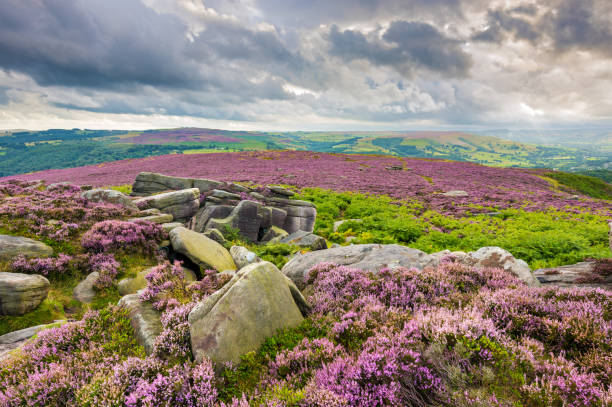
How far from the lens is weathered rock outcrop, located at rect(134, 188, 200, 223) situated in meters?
16.6

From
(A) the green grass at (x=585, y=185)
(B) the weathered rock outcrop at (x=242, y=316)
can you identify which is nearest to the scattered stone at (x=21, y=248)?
(B) the weathered rock outcrop at (x=242, y=316)

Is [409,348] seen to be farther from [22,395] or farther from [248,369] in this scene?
[22,395]

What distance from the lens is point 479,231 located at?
19.4 metres

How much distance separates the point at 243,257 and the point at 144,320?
17.1 feet

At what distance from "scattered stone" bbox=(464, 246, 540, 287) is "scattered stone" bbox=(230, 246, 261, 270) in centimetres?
792

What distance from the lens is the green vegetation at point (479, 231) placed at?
1377cm

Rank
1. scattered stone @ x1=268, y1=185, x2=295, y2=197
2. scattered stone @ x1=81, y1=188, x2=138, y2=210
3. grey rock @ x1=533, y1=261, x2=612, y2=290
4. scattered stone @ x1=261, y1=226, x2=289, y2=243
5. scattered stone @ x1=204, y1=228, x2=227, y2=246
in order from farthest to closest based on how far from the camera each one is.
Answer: scattered stone @ x1=268, y1=185, x2=295, y2=197 → scattered stone @ x1=261, y1=226, x2=289, y2=243 → scattered stone @ x1=81, y1=188, x2=138, y2=210 → scattered stone @ x1=204, y1=228, x2=227, y2=246 → grey rock @ x1=533, y1=261, x2=612, y2=290

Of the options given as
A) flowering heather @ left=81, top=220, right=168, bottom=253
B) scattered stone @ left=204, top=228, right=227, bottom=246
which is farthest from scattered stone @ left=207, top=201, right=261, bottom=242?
flowering heather @ left=81, top=220, right=168, bottom=253

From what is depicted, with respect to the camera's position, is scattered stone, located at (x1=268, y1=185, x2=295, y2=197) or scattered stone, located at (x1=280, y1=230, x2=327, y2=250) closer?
scattered stone, located at (x1=280, y1=230, x2=327, y2=250)

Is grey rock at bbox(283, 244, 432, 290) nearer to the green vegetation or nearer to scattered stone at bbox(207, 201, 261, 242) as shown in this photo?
the green vegetation

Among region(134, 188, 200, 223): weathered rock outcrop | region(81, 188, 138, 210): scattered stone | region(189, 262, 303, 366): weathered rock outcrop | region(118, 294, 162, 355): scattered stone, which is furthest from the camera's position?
region(134, 188, 200, 223): weathered rock outcrop

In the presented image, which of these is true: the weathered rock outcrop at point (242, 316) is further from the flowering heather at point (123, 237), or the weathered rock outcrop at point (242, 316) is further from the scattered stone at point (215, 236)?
the scattered stone at point (215, 236)

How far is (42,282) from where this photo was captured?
6.97 metres

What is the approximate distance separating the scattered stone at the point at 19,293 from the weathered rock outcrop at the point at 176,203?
9.79m
